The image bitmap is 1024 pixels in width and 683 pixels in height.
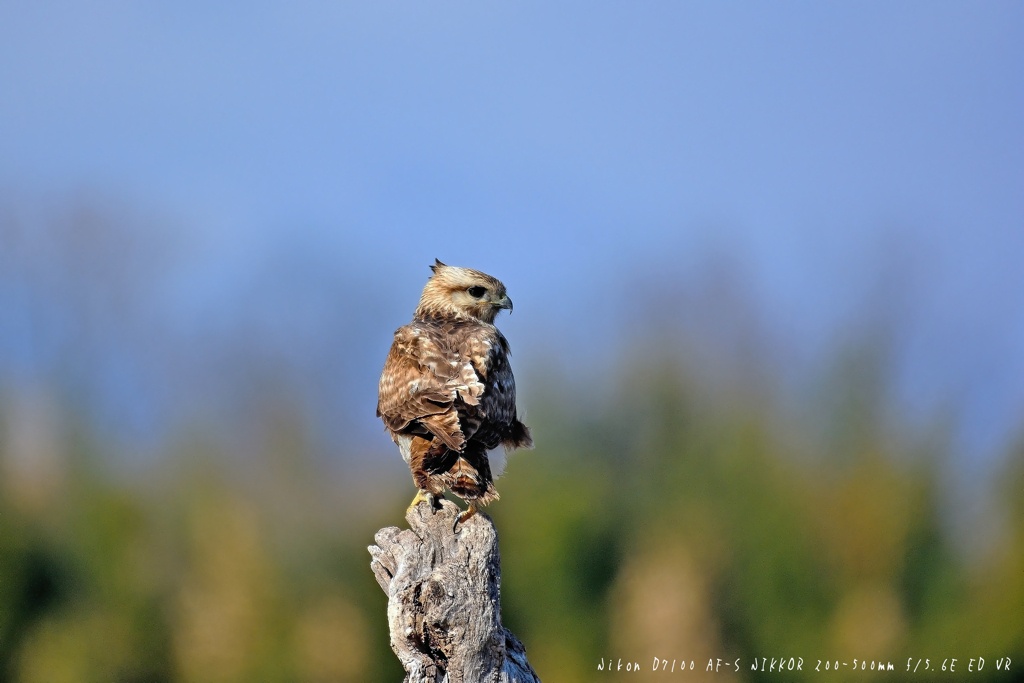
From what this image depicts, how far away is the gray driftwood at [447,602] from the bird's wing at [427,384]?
497 mm

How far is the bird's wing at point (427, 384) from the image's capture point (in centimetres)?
449

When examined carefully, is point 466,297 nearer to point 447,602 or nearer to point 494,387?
point 494,387

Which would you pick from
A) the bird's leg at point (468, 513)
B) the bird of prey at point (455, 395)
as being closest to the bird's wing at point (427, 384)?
the bird of prey at point (455, 395)

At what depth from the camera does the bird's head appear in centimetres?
577

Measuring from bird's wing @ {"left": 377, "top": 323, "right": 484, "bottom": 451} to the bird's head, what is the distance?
516 millimetres

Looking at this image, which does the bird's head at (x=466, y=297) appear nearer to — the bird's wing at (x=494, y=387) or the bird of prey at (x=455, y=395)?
the bird of prey at (x=455, y=395)

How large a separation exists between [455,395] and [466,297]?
4.41 feet

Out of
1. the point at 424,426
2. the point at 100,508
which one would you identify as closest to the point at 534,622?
the point at 100,508

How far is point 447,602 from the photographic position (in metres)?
3.87

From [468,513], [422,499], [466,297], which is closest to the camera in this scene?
[468,513]

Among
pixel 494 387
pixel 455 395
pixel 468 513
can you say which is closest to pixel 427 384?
pixel 455 395

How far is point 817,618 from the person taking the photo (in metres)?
11.4

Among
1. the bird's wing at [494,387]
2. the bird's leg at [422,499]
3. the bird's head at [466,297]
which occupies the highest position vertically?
the bird's head at [466,297]

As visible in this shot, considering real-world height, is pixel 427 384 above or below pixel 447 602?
above
